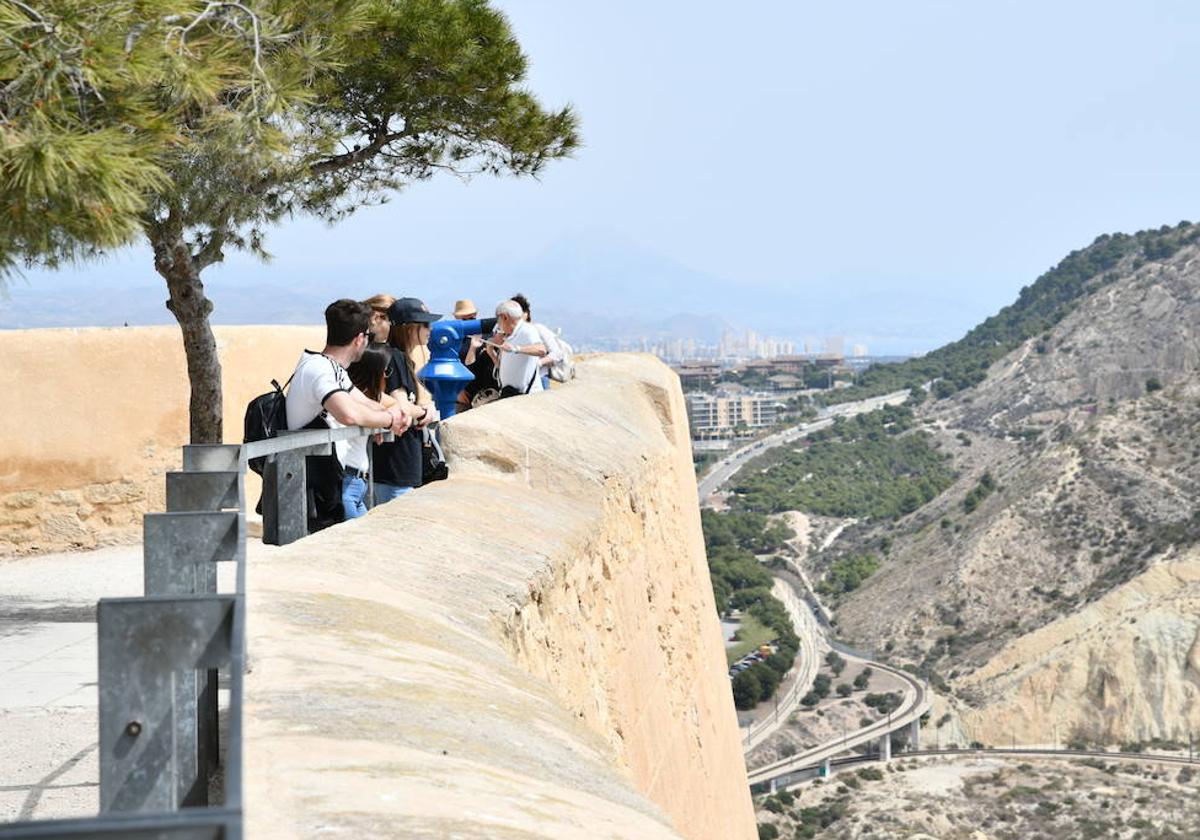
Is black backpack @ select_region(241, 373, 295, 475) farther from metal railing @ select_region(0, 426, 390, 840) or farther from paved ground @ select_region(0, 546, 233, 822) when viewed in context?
metal railing @ select_region(0, 426, 390, 840)

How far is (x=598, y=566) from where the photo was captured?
16.2 feet

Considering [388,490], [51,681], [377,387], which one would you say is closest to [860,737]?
[388,490]

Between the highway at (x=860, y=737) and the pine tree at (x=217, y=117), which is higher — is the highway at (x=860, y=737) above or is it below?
below

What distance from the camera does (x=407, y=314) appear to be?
618 centimetres

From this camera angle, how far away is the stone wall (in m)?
8.20

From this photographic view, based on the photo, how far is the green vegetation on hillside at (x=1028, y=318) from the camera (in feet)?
405

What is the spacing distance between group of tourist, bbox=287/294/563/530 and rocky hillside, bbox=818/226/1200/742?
58980 mm

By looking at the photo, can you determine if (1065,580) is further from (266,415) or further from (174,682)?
(174,682)

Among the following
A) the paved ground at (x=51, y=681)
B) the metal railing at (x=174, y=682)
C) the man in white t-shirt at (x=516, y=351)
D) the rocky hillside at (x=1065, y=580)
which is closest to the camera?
the metal railing at (x=174, y=682)

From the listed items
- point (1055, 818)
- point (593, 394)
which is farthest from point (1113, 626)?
point (593, 394)

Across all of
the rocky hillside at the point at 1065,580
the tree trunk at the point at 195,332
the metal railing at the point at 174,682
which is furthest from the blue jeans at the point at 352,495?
the rocky hillside at the point at 1065,580

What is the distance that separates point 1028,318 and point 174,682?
147 metres

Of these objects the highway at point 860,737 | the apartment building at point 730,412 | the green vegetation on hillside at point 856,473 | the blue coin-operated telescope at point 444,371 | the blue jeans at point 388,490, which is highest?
the apartment building at point 730,412

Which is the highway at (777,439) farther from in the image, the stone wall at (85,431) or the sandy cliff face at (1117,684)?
the stone wall at (85,431)
